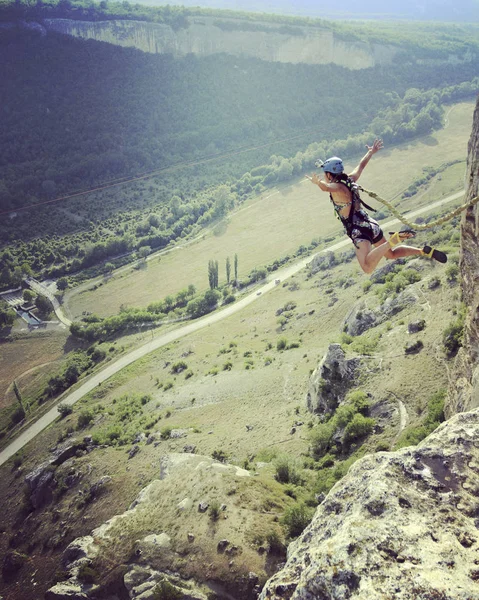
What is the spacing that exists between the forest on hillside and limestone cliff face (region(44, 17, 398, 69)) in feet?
10.1

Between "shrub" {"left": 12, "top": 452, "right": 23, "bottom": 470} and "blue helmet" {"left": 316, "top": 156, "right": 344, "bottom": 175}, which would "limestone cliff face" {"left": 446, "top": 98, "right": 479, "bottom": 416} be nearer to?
"blue helmet" {"left": 316, "top": 156, "right": 344, "bottom": 175}

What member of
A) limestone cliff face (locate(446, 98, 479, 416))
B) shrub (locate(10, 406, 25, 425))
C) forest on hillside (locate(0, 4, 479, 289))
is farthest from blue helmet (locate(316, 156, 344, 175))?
forest on hillside (locate(0, 4, 479, 289))

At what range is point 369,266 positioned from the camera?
11.9 m

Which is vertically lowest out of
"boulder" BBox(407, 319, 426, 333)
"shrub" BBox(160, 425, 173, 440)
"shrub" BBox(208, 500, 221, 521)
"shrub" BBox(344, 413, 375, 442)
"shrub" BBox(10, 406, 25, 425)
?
"shrub" BBox(10, 406, 25, 425)

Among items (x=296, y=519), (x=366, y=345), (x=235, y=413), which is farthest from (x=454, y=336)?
(x=235, y=413)

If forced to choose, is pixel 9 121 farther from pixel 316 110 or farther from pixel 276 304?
pixel 276 304

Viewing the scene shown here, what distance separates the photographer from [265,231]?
90.0 meters

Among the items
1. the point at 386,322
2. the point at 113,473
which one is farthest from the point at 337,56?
the point at 113,473

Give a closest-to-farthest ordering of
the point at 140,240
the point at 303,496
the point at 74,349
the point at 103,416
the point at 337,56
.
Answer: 1. the point at 303,496
2. the point at 103,416
3. the point at 74,349
4. the point at 140,240
5. the point at 337,56

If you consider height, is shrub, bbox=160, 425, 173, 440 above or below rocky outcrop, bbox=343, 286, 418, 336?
below

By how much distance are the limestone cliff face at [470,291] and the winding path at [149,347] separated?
139 feet

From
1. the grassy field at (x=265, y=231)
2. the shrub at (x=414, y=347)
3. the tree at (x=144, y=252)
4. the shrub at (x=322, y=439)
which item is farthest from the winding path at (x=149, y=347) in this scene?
the shrub at (x=414, y=347)

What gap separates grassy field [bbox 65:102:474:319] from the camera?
75.6 meters

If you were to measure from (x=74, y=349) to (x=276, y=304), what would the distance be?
1117 inches
